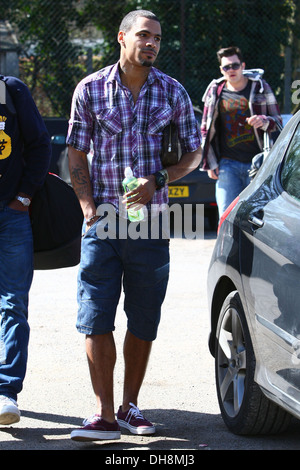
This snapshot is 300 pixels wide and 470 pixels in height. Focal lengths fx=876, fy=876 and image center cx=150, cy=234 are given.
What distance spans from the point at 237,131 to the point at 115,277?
13.3 ft

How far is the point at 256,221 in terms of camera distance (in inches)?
164

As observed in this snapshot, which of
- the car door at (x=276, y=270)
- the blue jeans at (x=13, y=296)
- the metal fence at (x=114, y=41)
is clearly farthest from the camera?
the metal fence at (x=114, y=41)

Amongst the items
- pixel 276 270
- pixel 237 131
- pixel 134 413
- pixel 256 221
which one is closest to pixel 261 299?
pixel 276 270

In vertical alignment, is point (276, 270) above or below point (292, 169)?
below

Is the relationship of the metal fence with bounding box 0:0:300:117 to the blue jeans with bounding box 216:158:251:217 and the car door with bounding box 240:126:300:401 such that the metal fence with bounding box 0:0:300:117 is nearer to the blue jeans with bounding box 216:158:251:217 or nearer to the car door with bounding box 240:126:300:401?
the blue jeans with bounding box 216:158:251:217

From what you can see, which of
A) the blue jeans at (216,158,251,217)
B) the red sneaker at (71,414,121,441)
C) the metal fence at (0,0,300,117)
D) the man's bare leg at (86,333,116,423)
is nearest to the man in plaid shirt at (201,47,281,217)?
the blue jeans at (216,158,251,217)

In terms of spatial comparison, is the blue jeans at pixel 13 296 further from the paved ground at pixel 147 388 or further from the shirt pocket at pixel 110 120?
the shirt pocket at pixel 110 120

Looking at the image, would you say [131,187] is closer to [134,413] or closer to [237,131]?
[134,413]

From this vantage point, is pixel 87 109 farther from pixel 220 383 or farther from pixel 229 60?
pixel 229 60

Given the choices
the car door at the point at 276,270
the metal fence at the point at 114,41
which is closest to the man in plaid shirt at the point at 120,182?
the car door at the point at 276,270

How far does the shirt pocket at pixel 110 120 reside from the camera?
4.31 meters

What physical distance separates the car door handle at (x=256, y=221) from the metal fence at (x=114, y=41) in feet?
37.4

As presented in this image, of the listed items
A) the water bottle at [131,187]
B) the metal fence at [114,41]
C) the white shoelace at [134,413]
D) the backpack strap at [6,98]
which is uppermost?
the metal fence at [114,41]

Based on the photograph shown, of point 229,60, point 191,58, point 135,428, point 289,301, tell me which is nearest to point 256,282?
point 289,301
